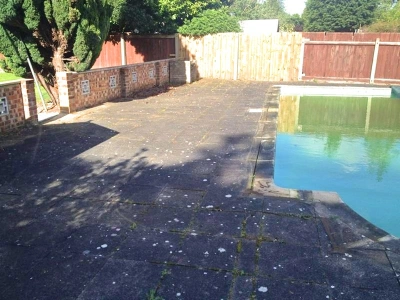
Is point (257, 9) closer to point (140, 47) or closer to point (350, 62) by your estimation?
point (140, 47)

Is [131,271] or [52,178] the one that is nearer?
[131,271]

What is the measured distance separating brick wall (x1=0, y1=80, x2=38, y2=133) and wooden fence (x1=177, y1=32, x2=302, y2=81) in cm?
1030

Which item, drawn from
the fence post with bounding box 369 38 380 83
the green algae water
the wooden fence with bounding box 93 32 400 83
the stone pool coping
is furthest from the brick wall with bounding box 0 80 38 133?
the fence post with bounding box 369 38 380 83

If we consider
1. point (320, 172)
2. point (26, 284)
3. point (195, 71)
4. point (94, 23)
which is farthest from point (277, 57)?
point (26, 284)

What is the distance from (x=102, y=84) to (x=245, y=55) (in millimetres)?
7908

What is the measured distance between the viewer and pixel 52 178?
503 cm

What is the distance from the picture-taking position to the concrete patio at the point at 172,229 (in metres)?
2.86

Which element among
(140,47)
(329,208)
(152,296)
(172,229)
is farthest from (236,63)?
(152,296)

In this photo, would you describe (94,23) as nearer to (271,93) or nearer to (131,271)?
(271,93)

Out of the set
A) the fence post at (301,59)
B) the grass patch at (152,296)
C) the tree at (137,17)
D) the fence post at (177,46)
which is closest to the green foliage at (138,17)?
the tree at (137,17)

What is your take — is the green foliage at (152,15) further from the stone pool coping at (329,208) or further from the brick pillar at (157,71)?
the stone pool coping at (329,208)

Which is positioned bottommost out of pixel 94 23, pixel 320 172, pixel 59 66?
pixel 320 172

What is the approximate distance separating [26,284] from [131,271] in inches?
30.9

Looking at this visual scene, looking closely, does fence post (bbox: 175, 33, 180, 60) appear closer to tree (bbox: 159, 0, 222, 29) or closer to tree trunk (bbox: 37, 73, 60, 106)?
tree (bbox: 159, 0, 222, 29)
